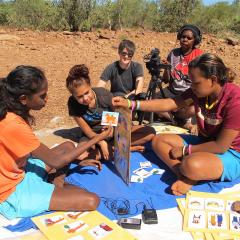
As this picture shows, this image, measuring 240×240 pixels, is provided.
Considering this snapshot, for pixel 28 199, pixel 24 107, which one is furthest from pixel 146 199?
pixel 24 107

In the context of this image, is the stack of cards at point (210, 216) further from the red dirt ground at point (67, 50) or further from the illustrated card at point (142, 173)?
the red dirt ground at point (67, 50)

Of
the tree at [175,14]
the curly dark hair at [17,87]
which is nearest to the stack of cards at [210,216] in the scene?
the curly dark hair at [17,87]

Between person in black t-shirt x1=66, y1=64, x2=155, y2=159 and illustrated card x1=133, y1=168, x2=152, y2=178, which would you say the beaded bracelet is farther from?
person in black t-shirt x1=66, y1=64, x2=155, y2=159

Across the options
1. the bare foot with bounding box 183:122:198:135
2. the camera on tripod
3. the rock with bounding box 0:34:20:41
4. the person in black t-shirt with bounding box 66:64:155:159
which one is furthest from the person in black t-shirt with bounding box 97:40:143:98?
the rock with bounding box 0:34:20:41

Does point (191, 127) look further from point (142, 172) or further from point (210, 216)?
point (210, 216)

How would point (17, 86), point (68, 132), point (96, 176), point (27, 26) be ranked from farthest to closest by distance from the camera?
point (27, 26) < point (68, 132) < point (96, 176) < point (17, 86)

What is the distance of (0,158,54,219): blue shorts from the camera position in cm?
291

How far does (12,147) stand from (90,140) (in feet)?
2.56

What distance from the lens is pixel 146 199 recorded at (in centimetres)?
334

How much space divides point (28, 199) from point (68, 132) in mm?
2176

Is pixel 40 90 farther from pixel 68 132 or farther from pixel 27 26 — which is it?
pixel 27 26

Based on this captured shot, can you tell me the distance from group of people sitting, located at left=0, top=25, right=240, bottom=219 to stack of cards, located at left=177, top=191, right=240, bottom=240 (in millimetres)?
181

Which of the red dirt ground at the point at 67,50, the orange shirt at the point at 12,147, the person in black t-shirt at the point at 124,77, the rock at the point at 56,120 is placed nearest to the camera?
the orange shirt at the point at 12,147

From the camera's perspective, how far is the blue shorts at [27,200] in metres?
2.91
